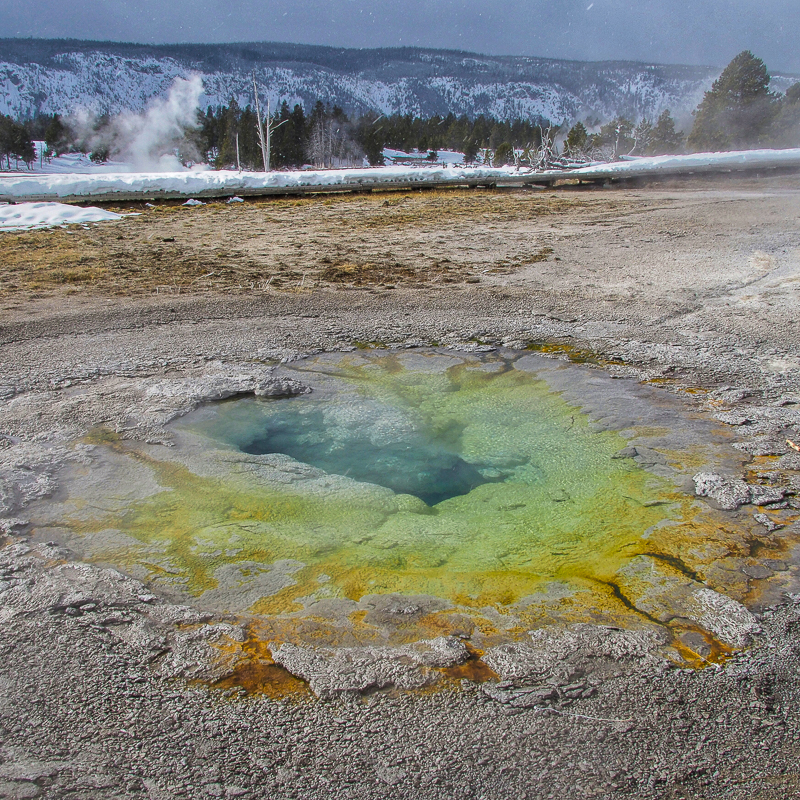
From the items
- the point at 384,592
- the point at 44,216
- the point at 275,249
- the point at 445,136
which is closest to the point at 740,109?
the point at 445,136

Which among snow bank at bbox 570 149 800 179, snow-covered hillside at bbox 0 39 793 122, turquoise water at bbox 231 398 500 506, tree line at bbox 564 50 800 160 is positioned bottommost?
turquoise water at bbox 231 398 500 506

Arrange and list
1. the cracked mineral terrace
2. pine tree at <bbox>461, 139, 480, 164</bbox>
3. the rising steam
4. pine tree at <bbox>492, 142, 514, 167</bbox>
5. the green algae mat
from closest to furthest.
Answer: the cracked mineral terrace, the green algae mat, pine tree at <bbox>492, 142, 514, 167</bbox>, the rising steam, pine tree at <bbox>461, 139, 480, 164</bbox>

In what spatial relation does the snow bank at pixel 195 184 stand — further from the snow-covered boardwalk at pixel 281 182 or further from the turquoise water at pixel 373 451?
the turquoise water at pixel 373 451

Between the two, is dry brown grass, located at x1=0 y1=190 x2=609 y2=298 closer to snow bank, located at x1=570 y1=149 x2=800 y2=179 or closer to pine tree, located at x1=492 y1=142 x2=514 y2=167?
snow bank, located at x1=570 y1=149 x2=800 y2=179

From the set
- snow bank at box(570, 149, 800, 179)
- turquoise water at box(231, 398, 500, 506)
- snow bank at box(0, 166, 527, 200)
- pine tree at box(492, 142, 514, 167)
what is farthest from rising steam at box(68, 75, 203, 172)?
turquoise water at box(231, 398, 500, 506)

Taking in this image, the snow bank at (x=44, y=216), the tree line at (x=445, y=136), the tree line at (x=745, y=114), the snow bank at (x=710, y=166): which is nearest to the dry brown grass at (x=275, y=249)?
the snow bank at (x=44, y=216)

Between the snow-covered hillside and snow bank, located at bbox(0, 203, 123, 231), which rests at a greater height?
the snow-covered hillside
